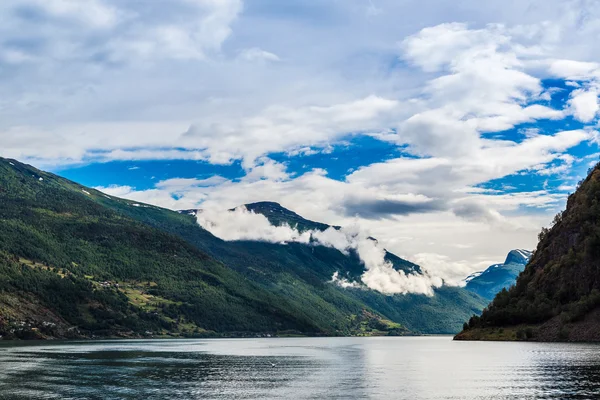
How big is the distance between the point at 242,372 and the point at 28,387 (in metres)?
55.4

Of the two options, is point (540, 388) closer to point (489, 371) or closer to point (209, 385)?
point (489, 371)

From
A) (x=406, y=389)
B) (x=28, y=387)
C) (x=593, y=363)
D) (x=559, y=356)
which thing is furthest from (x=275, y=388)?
(x=559, y=356)

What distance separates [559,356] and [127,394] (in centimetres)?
11394

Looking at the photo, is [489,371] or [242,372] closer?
[489,371]

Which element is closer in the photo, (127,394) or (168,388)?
(127,394)

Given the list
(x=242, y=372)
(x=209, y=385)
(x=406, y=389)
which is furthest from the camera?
(x=242, y=372)

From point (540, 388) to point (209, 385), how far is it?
2451 inches

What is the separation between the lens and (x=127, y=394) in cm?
10562

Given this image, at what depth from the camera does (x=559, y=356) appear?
162125 mm

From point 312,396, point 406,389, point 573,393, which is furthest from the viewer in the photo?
point 406,389

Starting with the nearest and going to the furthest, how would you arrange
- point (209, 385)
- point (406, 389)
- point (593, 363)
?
1. point (406, 389)
2. point (209, 385)
3. point (593, 363)

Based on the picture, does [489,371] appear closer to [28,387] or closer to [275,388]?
[275,388]

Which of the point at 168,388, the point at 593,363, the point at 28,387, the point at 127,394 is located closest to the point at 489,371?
the point at 593,363

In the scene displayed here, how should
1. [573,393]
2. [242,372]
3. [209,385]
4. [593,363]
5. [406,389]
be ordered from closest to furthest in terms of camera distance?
[573,393], [406,389], [209,385], [593,363], [242,372]
